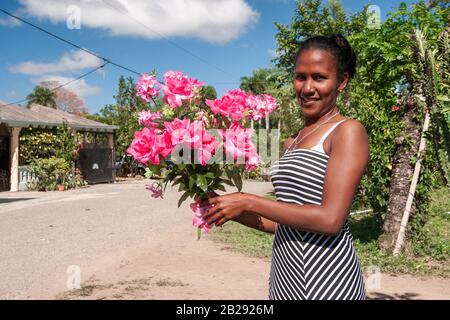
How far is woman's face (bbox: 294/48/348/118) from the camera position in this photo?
1.66 metres

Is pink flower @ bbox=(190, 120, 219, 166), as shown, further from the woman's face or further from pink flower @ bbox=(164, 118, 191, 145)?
the woman's face

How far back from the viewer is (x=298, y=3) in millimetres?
11945

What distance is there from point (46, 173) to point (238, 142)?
17817 mm

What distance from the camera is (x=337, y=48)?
5.51 ft

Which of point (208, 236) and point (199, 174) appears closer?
point (199, 174)

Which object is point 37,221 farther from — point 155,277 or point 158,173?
point 158,173

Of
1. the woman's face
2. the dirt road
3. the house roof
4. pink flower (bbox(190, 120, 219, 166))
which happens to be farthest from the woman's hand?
the house roof

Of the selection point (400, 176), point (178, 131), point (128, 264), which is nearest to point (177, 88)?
point (178, 131)

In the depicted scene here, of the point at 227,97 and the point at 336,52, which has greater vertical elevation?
the point at 336,52

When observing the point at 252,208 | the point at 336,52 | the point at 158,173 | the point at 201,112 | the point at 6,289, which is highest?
the point at 336,52

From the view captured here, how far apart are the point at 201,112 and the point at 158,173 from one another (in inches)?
11.9

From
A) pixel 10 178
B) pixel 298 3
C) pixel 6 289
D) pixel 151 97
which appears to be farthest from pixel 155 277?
pixel 10 178

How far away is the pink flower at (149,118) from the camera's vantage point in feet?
5.71

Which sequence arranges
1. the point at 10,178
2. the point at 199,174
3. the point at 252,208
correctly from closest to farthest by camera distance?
the point at 252,208 → the point at 199,174 → the point at 10,178
